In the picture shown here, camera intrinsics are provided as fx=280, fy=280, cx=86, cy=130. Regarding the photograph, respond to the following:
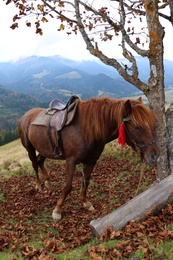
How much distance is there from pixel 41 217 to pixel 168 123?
16.5 feet

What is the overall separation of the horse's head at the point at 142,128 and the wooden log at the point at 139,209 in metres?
0.78

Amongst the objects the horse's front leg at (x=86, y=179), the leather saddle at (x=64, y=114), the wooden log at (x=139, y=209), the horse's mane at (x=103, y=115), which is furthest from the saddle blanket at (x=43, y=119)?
the wooden log at (x=139, y=209)

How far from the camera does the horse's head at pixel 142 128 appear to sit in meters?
6.82

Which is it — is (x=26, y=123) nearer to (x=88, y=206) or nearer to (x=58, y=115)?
(x=58, y=115)

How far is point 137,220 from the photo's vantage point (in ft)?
19.6

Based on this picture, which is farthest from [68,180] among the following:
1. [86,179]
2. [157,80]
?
[157,80]

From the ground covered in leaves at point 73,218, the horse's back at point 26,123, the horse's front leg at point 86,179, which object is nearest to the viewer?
the ground covered in leaves at point 73,218

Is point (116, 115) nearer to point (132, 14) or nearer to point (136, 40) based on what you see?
point (136, 40)

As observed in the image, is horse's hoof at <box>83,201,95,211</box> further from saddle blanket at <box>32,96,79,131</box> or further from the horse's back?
the horse's back

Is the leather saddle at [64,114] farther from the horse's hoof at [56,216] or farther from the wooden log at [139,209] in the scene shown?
the wooden log at [139,209]

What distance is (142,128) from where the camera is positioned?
22.6 ft

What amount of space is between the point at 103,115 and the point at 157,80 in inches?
74.5

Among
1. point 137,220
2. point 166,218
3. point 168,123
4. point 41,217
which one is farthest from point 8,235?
point 168,123

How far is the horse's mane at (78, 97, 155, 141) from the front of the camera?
22.5 feet
